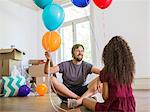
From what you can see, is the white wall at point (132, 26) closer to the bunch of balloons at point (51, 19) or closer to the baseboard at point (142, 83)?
the baseboard at point (142, 83)

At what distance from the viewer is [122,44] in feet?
5.61

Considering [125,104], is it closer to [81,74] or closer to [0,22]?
[81,74]

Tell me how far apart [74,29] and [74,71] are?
4.25 metres

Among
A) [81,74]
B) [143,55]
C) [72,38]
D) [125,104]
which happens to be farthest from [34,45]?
[125,104]

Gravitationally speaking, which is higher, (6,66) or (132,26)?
(132,26)

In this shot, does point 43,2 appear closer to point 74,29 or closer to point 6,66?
point 6,66

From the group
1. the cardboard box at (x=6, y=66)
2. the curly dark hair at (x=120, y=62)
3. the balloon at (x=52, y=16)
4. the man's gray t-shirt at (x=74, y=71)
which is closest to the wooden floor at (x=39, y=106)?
the man's gray t-shirt at (x=74, y=71)

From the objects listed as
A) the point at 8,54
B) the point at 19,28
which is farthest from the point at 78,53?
the point at 19,28

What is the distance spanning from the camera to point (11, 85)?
15.3 ft

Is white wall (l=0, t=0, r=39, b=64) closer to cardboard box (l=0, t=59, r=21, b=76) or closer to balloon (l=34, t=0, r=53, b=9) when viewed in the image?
cardboard box (l=0, t=59, r=21, b=76)

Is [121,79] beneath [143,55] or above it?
beneath

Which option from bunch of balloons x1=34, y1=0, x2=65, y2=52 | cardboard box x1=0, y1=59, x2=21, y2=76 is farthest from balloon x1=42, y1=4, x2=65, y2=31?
cardboard box x1=0, y1=59, x2=21, y2=76

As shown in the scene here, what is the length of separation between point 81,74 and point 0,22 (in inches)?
136

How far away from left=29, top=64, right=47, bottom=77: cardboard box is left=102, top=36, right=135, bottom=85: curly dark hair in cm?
401
